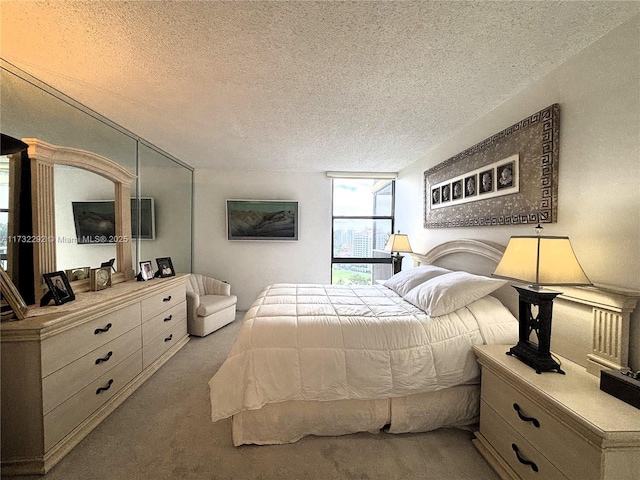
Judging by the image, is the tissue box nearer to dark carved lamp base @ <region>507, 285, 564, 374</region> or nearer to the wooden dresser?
dark carved lamp base @ <region>507, 285, 564, 374</region>

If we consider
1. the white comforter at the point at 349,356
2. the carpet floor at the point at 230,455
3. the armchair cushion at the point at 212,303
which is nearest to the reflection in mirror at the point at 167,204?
the armchair cushion at the point at 212,303

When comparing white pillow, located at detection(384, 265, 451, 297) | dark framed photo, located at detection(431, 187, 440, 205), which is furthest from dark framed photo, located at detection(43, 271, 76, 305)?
dark framed photo, located at detection(431, 187, 440, 205)

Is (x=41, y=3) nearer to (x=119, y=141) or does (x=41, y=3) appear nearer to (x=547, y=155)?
(x=119, y=141)

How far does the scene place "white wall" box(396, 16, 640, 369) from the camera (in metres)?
1.32

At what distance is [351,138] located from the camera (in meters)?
3.02

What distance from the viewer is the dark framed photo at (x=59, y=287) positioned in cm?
179

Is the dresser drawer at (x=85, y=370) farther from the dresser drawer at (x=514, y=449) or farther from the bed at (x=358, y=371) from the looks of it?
the dresser drawer at (x=514, y=449)

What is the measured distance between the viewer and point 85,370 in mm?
1789

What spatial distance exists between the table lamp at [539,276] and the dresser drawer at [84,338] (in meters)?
2.61

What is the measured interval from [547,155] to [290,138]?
2287mm

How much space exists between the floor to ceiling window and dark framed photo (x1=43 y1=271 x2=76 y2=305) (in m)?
3.53

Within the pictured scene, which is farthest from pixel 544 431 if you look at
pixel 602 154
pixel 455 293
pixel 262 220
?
pixel 262 220

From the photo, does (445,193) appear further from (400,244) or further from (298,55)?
(298,55)

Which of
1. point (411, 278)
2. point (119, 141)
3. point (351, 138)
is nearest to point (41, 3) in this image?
point (119, 141)
